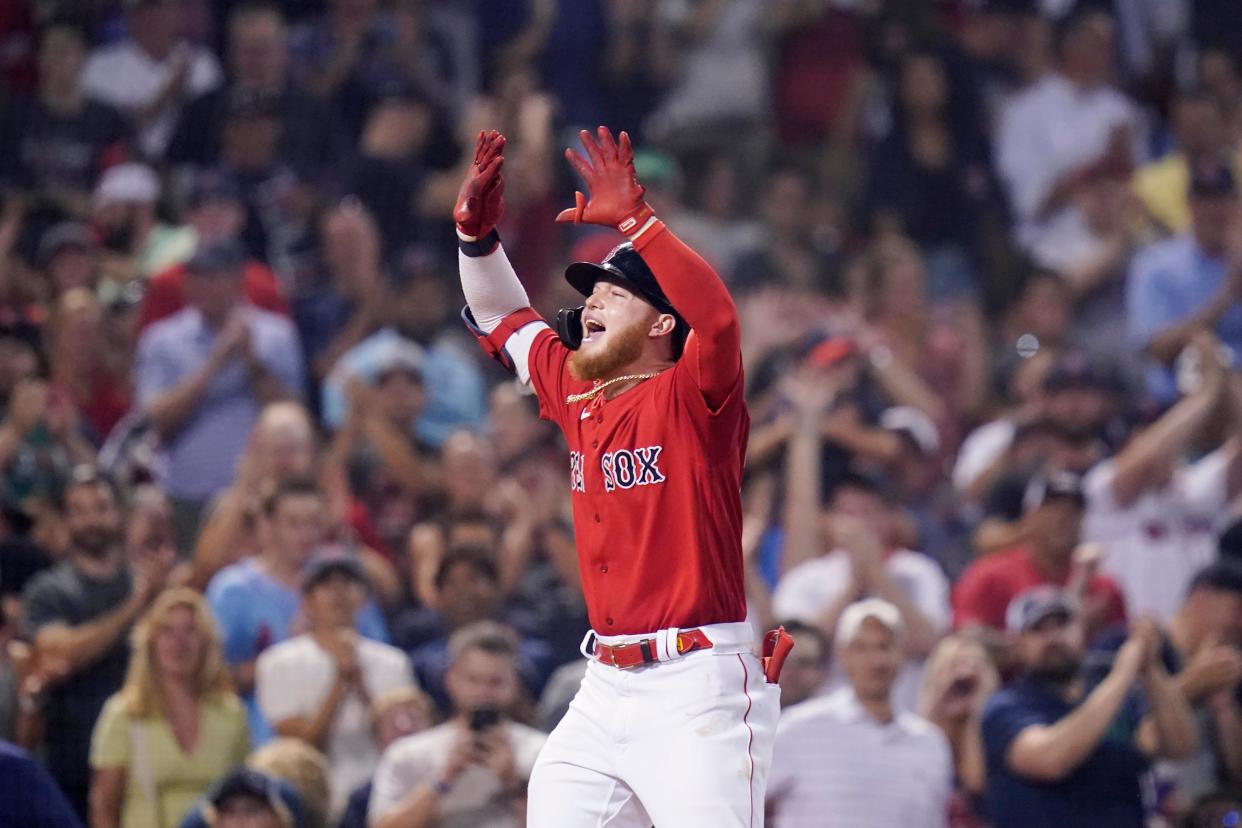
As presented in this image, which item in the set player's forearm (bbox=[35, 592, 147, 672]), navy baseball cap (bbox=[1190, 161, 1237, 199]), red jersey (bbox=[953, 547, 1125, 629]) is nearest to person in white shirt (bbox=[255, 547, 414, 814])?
player's forearm (bbox=[35, 592, 147, 672])

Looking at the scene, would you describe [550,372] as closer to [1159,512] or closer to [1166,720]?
[1166,720]

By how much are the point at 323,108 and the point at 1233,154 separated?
15.5 ft

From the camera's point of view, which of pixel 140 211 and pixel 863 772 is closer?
pixel 863 772

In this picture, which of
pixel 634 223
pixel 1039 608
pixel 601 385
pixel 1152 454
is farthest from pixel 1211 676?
pixel 634 223

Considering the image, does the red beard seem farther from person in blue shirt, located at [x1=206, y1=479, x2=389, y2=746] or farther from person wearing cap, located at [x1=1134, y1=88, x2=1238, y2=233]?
person wearing cap, located at [x1=1134, y1=88, x2=1238, y2=233]

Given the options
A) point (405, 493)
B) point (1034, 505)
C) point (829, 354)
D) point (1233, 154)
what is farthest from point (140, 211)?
point (1233, 154)

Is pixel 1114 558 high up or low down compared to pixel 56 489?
down

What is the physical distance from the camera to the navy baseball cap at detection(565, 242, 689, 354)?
4.35m

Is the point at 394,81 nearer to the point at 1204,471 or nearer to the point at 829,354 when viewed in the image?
the point at 829,354

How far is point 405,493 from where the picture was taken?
820 centimetres

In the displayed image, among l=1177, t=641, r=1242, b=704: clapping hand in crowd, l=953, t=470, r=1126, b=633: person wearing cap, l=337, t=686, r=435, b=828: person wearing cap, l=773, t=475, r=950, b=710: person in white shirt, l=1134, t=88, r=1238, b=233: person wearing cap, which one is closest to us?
l=337, t=686, r=435, b=828: person wearing cap

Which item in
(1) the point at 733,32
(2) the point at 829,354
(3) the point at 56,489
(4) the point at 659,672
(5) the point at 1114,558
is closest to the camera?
(4) the point at 659,672

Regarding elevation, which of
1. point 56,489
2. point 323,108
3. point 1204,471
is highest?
point 323,108

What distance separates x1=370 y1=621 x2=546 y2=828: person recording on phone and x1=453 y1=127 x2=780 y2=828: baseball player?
1728 mm
